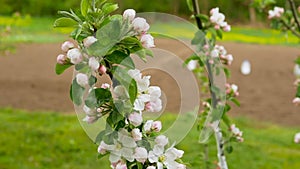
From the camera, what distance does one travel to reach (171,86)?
9.55m

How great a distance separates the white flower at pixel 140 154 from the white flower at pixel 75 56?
20 centimetres

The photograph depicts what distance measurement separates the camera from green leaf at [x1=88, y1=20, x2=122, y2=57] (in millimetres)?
965

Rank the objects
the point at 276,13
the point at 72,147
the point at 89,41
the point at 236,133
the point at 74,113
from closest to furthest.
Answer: the point at 89,41, the point at 236,133, the point at 276,13, the point at 72,147, the point at 74,113

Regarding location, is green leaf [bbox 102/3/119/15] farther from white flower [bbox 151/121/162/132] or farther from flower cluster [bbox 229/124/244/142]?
flower cluster [bbox 229/124/244/142]

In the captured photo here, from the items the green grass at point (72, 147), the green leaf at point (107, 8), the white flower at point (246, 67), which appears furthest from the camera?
the white flower at point (246, 67)

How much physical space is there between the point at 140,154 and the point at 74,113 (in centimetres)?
737

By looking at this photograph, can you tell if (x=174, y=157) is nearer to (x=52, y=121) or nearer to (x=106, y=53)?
(x=106, y=53)

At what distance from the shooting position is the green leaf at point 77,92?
100 centimetres

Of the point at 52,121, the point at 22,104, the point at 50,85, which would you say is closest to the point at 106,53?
the point at 52,121

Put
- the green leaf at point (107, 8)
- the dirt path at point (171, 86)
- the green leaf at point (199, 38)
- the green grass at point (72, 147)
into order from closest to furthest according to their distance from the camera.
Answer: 1. the green leaf at point (107, 8)
2. the green leaf at point (199, 38)
3. the green grass at point (72, 147)
4. the dirt path at point (171, 86)

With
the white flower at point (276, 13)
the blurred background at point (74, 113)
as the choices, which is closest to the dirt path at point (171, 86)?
the blurred background at point (74, 113)

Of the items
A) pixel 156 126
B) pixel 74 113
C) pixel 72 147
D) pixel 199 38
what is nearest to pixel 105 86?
pixel 156 126

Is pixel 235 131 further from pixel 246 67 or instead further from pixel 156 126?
pixel 246 67

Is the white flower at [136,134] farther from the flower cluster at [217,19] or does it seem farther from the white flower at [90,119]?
the flower cluster at [217,19]
